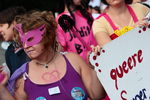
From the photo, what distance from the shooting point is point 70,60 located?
298cm

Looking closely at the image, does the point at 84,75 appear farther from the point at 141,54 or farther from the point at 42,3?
the point at 42,3

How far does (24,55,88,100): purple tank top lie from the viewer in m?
2.89

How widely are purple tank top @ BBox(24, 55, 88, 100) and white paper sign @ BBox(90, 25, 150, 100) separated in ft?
0.58

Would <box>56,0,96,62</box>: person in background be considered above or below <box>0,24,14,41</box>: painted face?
below

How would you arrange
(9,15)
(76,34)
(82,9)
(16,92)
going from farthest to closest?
(82,9) → (76,34) → (9,15) → (16,92)

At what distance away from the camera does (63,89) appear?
289 centimetres

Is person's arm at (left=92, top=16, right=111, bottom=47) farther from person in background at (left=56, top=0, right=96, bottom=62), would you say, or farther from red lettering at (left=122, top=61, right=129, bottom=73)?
person in background at (left=56, top=0, right=96, bottom=62)

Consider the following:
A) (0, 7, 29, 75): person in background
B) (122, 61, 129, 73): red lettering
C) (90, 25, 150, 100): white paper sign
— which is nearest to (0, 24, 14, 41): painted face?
(0, 7, 29, 75): person in background

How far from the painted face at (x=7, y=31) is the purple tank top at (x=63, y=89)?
3.58 feet

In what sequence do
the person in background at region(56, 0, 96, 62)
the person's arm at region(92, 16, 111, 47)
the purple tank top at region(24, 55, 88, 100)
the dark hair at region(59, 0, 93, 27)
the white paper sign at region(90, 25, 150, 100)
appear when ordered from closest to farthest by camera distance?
the white paper sign at region(90, 25, 150, 100) → the purple tank top at region(24, 55, 88, 100) → the person's arm at region(92, 16, 111, 47) → the person in background at region(56, 0, 96, 62) → the dark hair at region(59, 0, 93, 27)

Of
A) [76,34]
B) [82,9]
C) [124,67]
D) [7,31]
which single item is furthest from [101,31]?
[82,9]

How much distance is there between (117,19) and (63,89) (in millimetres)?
825

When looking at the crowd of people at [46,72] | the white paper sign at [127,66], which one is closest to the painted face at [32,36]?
the crowd of people at [46,72]

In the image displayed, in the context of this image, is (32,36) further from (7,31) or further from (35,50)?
(7,31)
